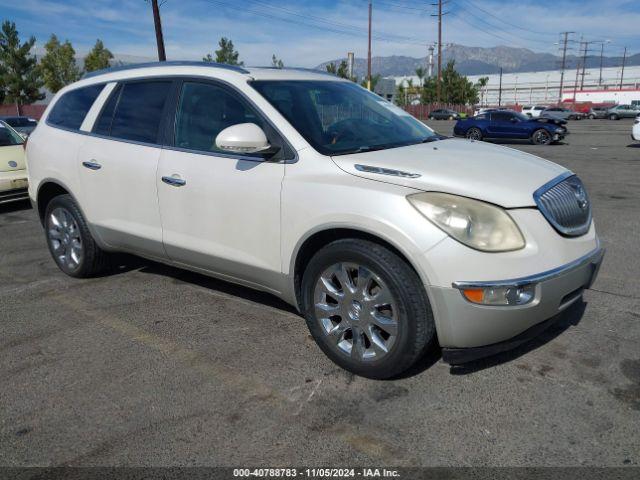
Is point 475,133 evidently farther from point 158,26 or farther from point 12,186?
point 12,186

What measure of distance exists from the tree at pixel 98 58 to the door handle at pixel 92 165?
4596 centimetres

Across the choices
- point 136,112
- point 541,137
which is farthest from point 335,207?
point 541,137

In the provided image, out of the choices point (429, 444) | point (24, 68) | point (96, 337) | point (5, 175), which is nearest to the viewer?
point (429, 444)

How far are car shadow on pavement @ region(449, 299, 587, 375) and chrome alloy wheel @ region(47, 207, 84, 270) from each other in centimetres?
340

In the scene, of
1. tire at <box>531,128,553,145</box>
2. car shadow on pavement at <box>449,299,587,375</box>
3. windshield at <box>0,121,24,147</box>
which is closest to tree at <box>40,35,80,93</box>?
tire at <box>531,128,553,145</box>

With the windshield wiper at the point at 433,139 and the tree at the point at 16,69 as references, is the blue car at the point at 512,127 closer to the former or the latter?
the windshield wiper at the point at 433,139

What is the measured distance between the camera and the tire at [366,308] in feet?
9.42

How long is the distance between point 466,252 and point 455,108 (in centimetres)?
6792

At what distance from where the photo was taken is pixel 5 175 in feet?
27.8

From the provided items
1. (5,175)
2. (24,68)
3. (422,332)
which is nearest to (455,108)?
(24,68)

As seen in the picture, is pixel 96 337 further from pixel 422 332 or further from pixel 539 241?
pixel 539 241

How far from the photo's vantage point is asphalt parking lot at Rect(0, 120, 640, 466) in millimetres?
2566

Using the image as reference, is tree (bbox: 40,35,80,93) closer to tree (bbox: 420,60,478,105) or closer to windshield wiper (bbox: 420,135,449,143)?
tree (bbox: 420,60,478,105)

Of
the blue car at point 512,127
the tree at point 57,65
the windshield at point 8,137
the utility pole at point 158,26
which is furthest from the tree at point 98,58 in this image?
the windshield at point 8,137
